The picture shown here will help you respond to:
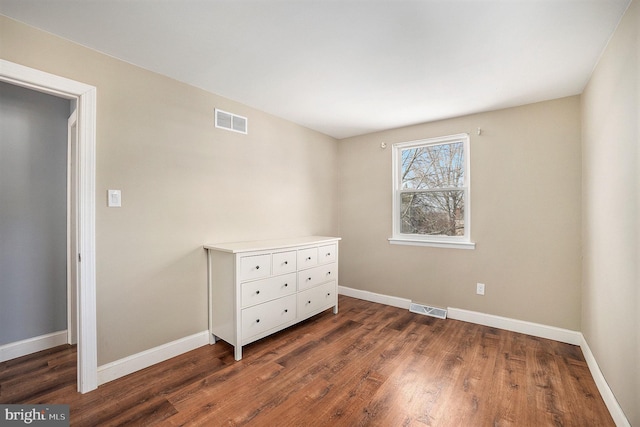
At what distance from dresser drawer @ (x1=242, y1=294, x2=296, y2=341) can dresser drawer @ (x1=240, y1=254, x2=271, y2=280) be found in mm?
276

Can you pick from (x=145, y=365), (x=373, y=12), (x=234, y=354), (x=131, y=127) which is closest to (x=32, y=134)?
(x=131, y=127)

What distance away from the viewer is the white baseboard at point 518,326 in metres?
2.61

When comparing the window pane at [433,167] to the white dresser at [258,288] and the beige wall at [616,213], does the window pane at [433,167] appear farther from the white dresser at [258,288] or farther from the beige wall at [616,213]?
the white dresser at [258,288]

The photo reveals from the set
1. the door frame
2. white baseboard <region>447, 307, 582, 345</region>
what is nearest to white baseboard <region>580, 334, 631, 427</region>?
white baseboard <region>447, 307, 582, 345</region>

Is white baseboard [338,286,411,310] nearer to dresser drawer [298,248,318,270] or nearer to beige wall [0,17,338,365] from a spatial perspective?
dresser drawer [298,248,318,270]

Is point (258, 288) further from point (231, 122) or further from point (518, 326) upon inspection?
point (518, 326)

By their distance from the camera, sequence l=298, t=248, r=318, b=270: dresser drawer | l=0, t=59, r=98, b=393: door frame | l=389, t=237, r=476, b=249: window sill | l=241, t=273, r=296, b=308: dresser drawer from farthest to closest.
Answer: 1. l=389, t=237, r=476, b=249: window sill
2. l=298, t=248, r=318, b=270: dresser drawer
3. l=241, t=273, r=296, b=308: dresser drawer
4. l=0, t=59, r=98, b=393: door frame

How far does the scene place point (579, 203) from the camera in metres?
2.56

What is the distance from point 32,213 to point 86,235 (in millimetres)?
1058

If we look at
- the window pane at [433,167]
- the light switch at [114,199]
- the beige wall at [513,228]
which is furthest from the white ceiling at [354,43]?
the light switch at [114,199]

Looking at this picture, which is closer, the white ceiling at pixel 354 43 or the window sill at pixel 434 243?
the white ceiling at pixel 354 43

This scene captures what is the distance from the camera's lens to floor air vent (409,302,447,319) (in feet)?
10.6

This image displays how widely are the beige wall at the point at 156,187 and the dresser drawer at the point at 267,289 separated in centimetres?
50

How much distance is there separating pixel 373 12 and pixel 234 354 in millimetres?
2660
